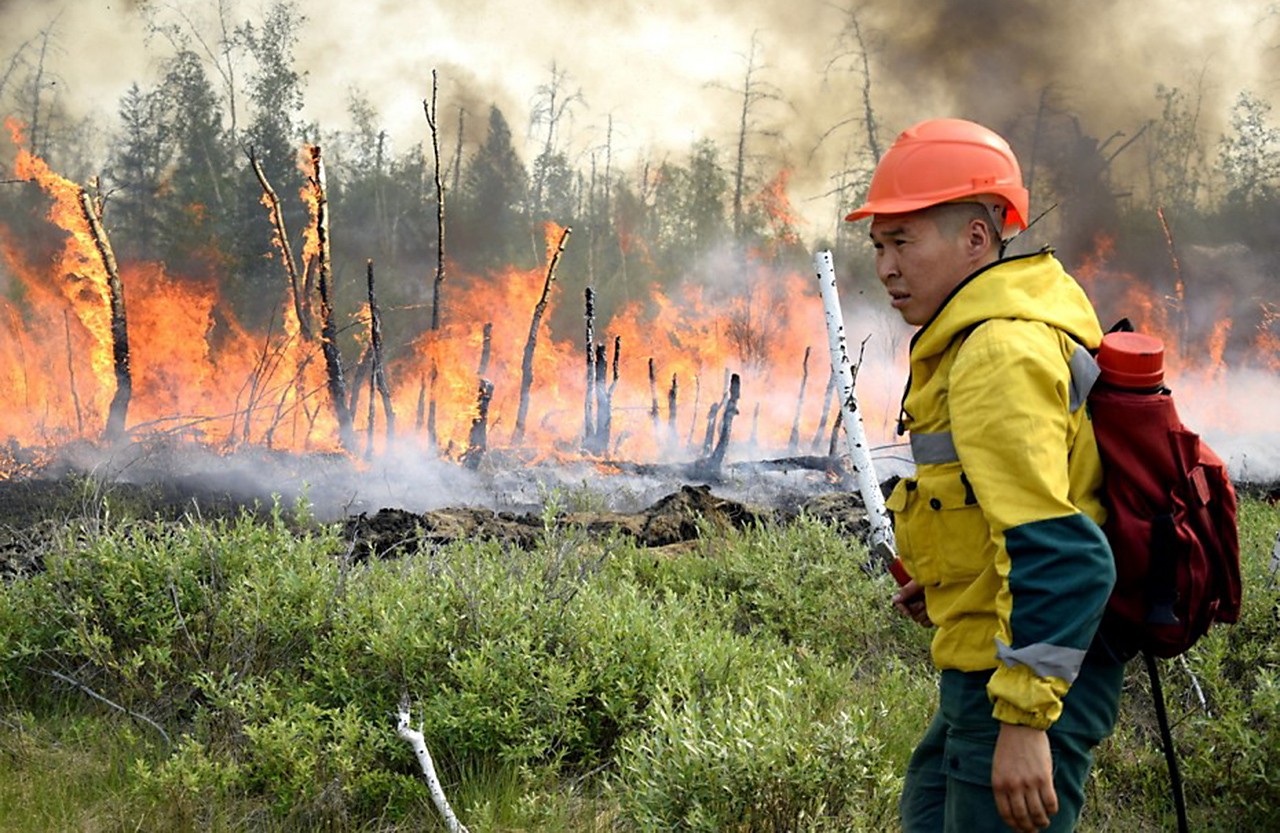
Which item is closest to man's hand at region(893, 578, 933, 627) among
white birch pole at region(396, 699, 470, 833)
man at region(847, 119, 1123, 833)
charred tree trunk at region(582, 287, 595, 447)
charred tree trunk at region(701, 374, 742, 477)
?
man at region(847, 119, 1123, 833)

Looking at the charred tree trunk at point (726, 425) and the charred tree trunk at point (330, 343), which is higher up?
the charred tree trunk at point (330, 343)

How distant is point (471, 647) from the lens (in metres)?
4.01

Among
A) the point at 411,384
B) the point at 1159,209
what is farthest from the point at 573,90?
the point at 1159,209

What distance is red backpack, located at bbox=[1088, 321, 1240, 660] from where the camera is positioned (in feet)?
6.14

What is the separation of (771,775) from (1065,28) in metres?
18.8

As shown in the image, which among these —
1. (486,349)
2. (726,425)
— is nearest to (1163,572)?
(486,349)

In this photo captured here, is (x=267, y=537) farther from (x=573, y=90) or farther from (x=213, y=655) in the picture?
(x=573, y=90)

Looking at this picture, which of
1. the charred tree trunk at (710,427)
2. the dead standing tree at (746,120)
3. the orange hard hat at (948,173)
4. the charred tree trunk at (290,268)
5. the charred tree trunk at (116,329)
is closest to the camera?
the orange hard hat at (948,173)

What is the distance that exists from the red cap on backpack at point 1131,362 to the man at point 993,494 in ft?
0.13

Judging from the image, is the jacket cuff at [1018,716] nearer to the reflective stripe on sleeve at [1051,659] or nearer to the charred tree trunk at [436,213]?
the reflective stripe on sleeve at [1051,659]

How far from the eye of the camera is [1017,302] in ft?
6.20

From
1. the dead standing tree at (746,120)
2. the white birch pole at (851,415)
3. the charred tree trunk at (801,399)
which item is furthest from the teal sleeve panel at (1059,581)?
the dead standing tree at (746,120)

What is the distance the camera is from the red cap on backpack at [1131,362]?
188 centimetres

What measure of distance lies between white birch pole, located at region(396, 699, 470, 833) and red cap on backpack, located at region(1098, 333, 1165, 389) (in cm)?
239
